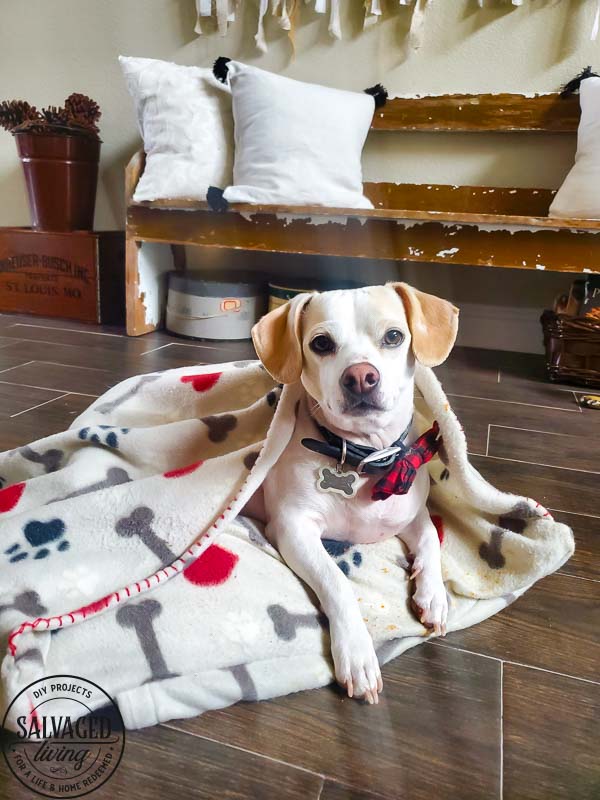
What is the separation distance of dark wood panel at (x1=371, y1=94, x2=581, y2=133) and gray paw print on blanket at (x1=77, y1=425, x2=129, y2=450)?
1.76 meters

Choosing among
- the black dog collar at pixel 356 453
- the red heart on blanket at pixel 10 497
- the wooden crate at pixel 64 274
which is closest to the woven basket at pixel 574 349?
the black dog collar at pixel 356 453

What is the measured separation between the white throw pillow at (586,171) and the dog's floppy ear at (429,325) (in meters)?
1.29

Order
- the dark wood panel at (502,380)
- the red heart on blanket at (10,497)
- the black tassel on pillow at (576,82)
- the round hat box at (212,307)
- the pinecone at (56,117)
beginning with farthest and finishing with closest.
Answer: the pinecone at (56,117)
the round hat box at (212,307)
the black tassel on pillow at (576,82)
the dark wood panel at (502,380)
the red heart on blanket at (10,497)

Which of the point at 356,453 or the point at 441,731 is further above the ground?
the point at 356,453

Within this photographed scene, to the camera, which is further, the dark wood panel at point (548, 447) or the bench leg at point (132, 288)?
the bench leg at point (132, 288)

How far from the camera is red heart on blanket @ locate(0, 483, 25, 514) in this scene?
0.85m

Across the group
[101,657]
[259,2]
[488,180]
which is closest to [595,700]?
[101,657]

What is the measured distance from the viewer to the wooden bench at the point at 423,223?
178 centimetres

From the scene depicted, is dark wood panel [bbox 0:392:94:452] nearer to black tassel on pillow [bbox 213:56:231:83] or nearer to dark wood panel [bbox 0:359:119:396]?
dark wood panel [bbox 0:359:119:396]

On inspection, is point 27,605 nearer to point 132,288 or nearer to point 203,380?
point 203,380

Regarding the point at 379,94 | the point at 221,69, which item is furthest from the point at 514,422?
the point at 221,69

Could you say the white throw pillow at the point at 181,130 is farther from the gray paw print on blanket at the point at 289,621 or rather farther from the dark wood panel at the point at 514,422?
the gray paw print on blanket at the point at 289,621

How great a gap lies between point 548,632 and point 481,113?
1.93 m

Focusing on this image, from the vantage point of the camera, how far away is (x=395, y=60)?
7.27 feet
